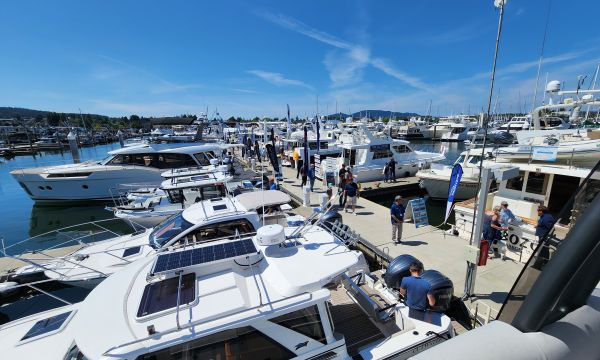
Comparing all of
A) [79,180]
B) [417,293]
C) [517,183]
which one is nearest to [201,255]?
[417,293]

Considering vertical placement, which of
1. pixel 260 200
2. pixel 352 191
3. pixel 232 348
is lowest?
pixel 352 191

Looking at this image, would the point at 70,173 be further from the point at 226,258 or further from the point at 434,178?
the point at 434,178

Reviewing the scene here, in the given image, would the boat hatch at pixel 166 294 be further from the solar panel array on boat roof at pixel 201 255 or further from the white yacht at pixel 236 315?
the solar panel array on boat roof at pixel 201 255

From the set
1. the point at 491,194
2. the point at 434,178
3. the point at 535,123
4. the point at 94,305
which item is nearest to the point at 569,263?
the point at 94,305

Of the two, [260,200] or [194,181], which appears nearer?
[260,200]

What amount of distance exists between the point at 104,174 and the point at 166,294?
55.4ft

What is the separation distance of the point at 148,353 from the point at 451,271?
670 centimetres

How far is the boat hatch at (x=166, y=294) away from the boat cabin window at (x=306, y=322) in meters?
1.15

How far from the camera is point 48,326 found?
13.5ft

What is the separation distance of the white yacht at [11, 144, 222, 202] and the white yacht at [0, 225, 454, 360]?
13.5m

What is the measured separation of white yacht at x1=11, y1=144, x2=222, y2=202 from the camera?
53.5 feet

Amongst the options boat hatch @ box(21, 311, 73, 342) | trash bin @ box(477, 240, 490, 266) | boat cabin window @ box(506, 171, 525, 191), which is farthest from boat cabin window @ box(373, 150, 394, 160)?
boat hatch @ box(21, 311, 73, 342)

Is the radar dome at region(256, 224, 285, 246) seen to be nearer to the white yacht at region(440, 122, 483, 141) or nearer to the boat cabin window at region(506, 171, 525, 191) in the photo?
the boat cabin window at region(506, 171, 525, 191)

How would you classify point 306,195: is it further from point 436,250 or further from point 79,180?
point 79,180
